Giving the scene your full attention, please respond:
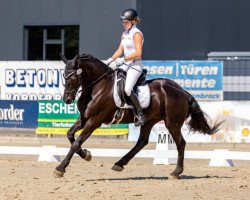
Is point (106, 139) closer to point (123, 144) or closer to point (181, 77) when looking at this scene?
point (123, 144)

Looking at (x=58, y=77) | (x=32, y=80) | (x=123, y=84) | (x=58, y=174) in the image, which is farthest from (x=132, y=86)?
(x=32, y=80)

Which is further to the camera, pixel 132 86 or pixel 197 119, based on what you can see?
pixel 197 119

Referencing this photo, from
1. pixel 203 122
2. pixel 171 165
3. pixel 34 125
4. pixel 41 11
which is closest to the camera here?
pixel 203 122

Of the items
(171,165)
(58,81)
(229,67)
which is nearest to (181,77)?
(229,67)

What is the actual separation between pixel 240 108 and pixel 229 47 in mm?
9861

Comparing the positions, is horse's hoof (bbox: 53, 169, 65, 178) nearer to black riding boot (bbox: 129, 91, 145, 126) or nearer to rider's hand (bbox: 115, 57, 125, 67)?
black riding boot (bbox: 129, 91, 145, 126)

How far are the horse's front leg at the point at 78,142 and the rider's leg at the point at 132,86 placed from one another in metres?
0.64

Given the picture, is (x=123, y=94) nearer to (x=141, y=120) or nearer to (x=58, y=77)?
(x=141, y=120)

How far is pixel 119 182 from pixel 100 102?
131 centimetres

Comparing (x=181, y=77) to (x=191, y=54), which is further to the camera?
(x=191, y=54)

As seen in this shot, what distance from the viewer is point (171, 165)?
1612 centimetres

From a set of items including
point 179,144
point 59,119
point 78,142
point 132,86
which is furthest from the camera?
point 59,119

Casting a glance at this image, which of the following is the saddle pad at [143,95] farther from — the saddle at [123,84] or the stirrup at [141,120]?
the stirrup at [141,120]

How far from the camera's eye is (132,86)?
1306 centimetres
